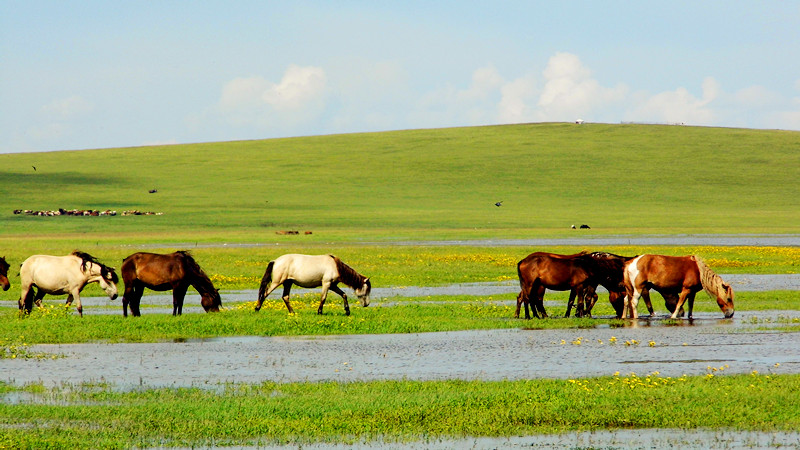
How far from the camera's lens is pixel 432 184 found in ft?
334

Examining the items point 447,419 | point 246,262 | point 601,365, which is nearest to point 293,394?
point 447,419

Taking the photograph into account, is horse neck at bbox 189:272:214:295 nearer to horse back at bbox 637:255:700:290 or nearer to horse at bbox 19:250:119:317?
horse at bbox 19:250:119:317

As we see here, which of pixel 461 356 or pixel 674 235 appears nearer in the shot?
pixel 461 356

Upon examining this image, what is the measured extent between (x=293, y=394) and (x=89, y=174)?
102 m

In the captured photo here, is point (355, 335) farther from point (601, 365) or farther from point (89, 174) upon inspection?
point (89, 174)

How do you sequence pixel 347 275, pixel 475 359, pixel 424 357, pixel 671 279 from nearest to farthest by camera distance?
pixel 475 359 < pixel 424 357 < pixel 671 279 < pixel 347 275

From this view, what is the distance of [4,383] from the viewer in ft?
45.7

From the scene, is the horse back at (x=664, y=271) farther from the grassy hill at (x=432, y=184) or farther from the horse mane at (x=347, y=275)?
the grassy hill at (x=432, y=184)

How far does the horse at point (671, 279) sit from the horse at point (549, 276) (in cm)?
105

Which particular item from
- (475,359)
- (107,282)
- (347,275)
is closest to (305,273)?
(347,275)

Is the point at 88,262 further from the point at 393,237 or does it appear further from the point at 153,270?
the point at 393,237

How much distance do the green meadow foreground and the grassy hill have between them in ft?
1.28

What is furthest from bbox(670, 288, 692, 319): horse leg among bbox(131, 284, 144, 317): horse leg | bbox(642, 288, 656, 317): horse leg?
bbox(131, 284, 144, 317): horse leg

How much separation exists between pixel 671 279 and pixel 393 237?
133ft
